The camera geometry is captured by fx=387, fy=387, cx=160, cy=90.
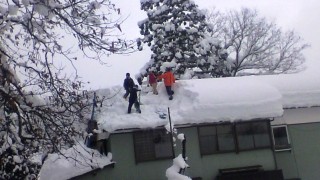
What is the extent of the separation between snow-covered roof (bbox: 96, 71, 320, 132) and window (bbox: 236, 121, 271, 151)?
A: 57 cm

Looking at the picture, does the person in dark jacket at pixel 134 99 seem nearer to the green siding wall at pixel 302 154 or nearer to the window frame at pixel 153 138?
the window frame at pixel 153 138

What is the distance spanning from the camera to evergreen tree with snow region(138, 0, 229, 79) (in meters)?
29.6

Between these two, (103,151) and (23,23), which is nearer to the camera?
(23,23)

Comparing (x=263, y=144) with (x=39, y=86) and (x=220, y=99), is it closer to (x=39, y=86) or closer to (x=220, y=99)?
(x=220, y=99)

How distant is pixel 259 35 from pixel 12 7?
32970mm

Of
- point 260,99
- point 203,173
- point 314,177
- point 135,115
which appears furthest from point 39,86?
point 314,177

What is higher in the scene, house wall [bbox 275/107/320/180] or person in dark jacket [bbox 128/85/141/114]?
person in dark jacket [bbox 128/85/141/114]

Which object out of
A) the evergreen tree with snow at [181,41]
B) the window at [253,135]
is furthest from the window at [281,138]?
the evergreen tree with snow at [181,41]

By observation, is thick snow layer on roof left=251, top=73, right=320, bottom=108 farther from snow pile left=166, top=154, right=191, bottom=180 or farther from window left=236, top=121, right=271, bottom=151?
snow pile left=166, top=154, right=191, bottom=180

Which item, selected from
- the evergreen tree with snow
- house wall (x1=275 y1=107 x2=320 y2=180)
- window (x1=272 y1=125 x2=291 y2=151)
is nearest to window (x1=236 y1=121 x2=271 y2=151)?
window (x1=272 y1=125 x2=291 y2=151)

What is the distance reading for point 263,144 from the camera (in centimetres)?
1612

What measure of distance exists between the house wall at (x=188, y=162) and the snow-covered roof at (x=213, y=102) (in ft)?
2.19

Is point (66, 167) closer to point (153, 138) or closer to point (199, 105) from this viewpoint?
point (153, 138)

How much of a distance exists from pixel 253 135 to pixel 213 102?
7.14 feet
